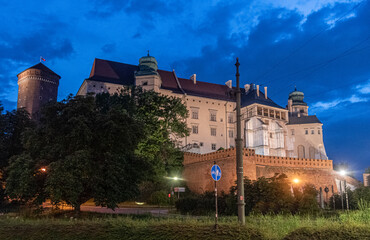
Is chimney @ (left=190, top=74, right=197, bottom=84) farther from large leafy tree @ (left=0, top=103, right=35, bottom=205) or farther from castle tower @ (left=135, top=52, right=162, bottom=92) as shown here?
large leafy tree @ (left=0, top=103, right=35, bottom=205)

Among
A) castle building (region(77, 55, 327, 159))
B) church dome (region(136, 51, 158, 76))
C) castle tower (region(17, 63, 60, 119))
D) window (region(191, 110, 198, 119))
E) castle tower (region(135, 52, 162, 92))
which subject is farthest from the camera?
castle tower (region(17, 63, 60, 119))

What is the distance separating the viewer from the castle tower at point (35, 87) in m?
56.6

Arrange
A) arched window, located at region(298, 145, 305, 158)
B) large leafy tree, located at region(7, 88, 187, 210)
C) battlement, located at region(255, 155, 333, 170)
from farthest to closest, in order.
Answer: arched window, located at region(298, 145, 305, 158) < battlement, located at region(255, 155, 333, 170) < large leafy tree, located at region(7, 88, 187, 210)

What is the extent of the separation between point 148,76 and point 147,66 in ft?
8.00

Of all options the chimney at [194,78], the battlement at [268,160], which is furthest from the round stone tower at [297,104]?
the battlement at [268,160]

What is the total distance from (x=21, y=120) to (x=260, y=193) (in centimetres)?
2476

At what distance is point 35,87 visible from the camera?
57.2 meters

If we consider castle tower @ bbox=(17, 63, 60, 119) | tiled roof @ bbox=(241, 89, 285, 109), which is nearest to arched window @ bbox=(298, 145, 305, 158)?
tiled roof @ bbox=(241, 89, 285, 109)

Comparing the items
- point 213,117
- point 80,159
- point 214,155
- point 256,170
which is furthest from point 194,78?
point 80,159

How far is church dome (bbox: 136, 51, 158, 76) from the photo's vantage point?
5125 centimetres

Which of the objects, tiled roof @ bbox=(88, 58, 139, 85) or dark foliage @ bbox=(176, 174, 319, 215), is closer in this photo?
dark foliage @ bbox=(176, 174, 319, 215)

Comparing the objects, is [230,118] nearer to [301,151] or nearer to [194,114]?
[194,114]

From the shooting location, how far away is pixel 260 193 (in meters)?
25.2

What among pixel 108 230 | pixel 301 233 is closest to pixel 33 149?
pixel 108 230
